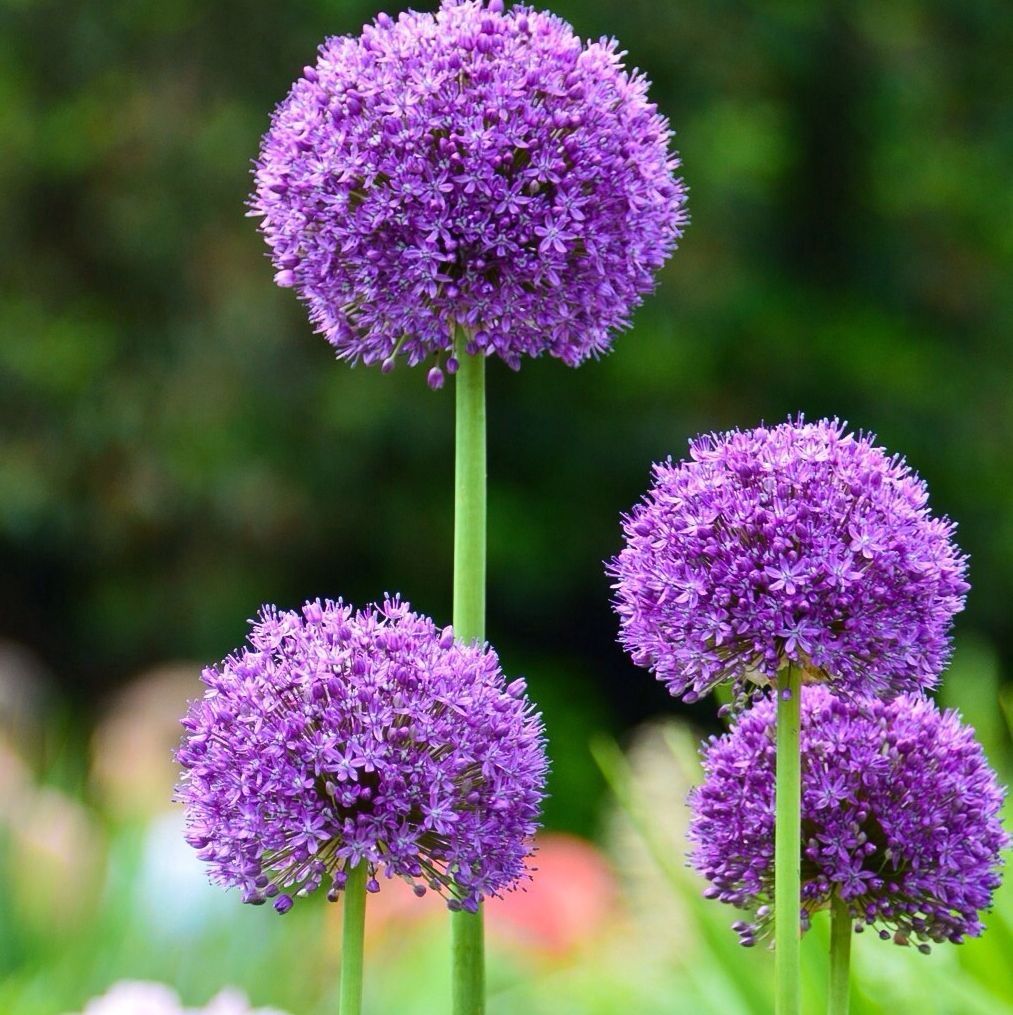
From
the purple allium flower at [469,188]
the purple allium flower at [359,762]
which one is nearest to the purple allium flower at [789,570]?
the purple allium flower at [359,762]

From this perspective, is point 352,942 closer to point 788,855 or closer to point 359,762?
point 359,762

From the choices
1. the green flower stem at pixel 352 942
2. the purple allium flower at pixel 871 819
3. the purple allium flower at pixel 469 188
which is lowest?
the green flower stem at pixel 352 942

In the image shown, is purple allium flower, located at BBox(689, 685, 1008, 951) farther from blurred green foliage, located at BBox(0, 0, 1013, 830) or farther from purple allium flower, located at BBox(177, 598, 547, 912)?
blurred green foliage, located at BBox(0, 0, 1013, 830)

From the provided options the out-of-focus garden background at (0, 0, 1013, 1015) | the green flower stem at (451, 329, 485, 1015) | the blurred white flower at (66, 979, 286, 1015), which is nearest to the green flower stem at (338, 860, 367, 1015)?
the green flower stem at (451, 329, 485, 1015)

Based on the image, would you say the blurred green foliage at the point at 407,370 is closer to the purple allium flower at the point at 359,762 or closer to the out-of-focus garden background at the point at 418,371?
the out-of-focus garden background at the point at 418,371

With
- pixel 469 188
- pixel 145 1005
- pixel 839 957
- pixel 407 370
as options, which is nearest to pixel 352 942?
pixel 839 957

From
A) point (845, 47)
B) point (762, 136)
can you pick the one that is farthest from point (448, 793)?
point (845, 47)
